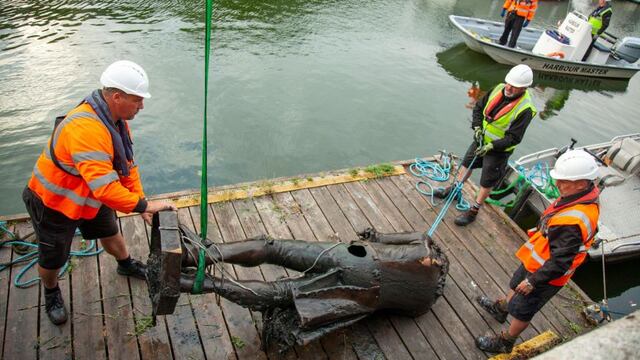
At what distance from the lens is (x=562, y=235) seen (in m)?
2.79

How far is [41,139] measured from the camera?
689 centimetres

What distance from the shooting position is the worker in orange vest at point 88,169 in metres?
2.37

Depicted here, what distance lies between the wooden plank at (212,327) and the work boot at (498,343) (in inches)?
80.6

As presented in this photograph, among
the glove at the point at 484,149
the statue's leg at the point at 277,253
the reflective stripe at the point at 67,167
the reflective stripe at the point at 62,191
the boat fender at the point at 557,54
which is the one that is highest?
the reflective stripe at the point at 67,167

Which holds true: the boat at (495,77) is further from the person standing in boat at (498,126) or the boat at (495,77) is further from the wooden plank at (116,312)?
the wooden plank at (116,312)

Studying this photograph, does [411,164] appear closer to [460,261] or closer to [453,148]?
[460,261]

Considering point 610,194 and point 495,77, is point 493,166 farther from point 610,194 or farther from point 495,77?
point 495,77

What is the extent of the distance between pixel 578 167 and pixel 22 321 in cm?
420

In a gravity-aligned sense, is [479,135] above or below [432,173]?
above

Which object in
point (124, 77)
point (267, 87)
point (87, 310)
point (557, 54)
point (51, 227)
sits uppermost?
point (124, 77)

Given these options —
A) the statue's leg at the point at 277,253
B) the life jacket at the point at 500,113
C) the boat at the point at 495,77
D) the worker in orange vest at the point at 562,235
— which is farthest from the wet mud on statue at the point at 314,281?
the boat at the point at 495,77

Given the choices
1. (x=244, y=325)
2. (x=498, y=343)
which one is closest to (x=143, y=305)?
(x=244, y=325)

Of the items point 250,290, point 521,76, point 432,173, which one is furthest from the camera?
point 432,173

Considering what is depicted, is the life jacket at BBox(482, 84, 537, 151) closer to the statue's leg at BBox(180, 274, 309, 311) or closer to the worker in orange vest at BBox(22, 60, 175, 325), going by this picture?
the statue's leg at BBox(180, 274, 309, 311)
